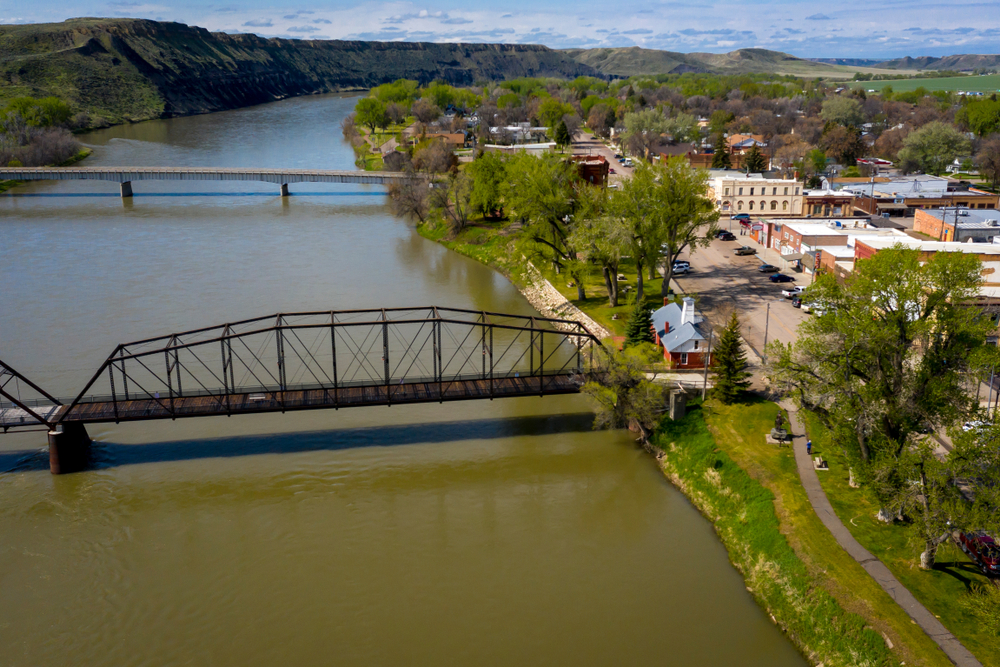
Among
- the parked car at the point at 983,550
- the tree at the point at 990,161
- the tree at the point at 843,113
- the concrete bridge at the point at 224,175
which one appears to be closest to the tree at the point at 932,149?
the tree at the point at 990,161

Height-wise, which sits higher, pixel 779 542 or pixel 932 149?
pixel 932 149

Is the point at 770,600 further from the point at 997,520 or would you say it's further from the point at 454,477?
the point at 454,477

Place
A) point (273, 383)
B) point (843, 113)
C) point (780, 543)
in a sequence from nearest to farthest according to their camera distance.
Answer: point (780, 543) < point (273, 383) < point (843, 113)

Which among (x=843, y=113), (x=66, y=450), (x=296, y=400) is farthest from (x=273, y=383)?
(x=843, y=113)

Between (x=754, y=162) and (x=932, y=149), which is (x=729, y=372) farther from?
Result: (x=932, y=149)

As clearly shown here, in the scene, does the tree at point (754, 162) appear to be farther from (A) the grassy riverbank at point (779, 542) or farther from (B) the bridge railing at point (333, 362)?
(A) the grassy riverbank at point (779, 542)

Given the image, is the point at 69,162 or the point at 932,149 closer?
the point at 932,149

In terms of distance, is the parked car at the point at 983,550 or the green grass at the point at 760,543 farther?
the parked car at the point at 983,550

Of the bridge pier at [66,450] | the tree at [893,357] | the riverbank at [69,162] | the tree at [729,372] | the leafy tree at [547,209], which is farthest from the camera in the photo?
the riverbank at [69,162]
